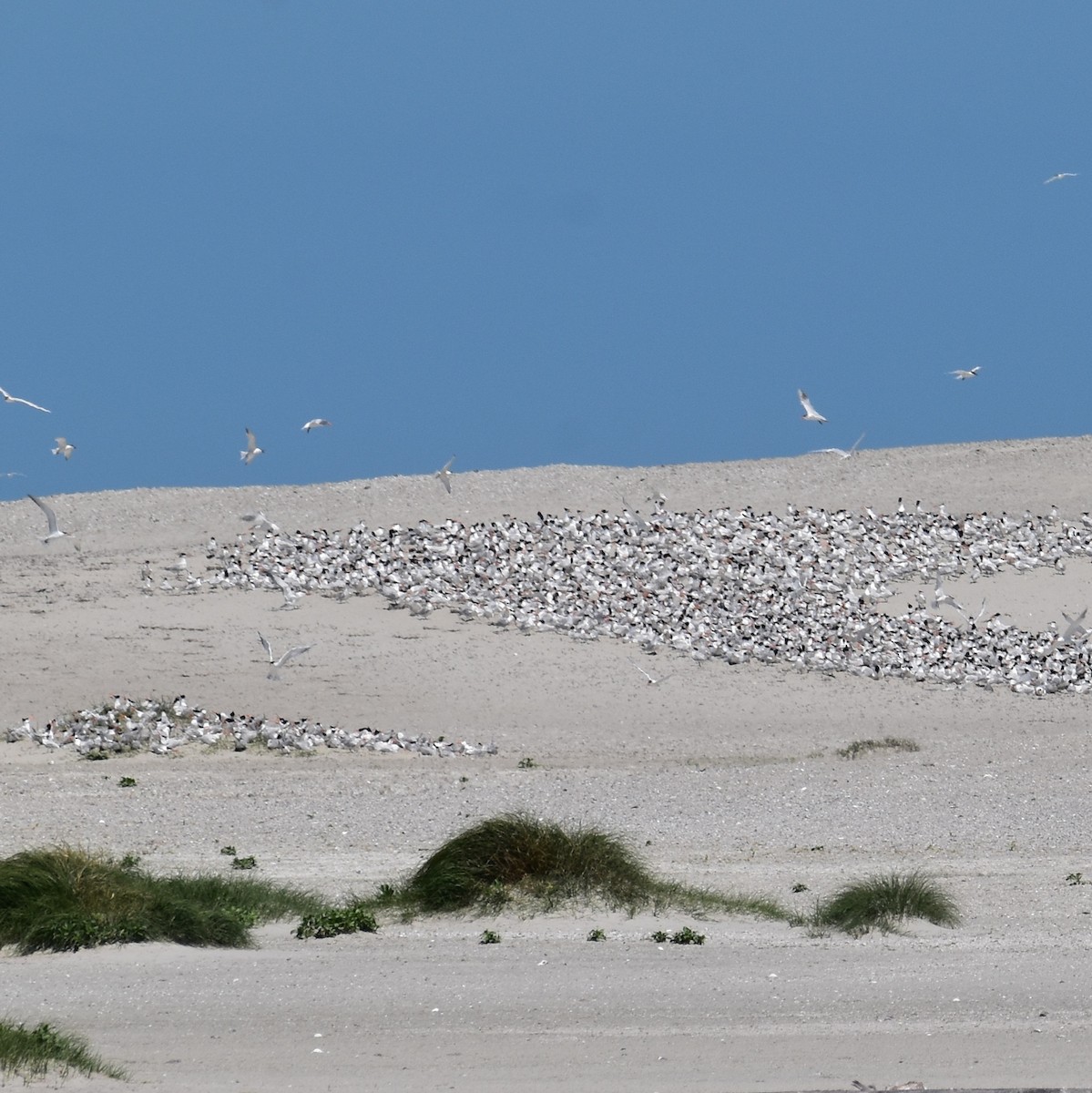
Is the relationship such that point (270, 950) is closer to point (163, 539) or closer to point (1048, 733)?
→ point (1048, 733)

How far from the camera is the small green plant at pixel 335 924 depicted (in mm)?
12133

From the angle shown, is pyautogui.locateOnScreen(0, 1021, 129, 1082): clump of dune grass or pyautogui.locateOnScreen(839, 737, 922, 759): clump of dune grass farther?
pyautogui.locateOnScreen(839, 737, 922, 759): clump of dune grass

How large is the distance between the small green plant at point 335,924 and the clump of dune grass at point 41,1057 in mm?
2985

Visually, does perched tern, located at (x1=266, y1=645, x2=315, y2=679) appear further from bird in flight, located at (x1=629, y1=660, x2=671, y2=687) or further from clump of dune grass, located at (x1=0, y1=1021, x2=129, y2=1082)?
clump of dune grass, located at (x1=0, y1=1021, x2=129, y2=1082)

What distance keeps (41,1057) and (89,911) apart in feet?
9.65

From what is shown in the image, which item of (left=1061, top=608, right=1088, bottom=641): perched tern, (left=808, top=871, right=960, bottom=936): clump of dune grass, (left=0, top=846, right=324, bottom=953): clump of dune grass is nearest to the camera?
(left=0, top=846, right=324, bottom=953): clump of dune grass

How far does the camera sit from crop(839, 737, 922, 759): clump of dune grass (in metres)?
22.1

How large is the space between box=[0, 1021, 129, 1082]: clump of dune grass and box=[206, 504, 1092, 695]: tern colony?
17624 millimetres

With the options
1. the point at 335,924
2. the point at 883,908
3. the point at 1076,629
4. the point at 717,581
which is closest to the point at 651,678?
the point at 717,581

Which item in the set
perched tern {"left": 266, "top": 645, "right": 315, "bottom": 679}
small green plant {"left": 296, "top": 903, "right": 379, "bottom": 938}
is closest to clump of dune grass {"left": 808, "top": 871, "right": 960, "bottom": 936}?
small green plant {"left": 296, "top": 903, "right": 379, "bottom": 938}

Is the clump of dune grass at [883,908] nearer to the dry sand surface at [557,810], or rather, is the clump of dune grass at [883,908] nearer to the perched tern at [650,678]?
the dry sand surface at [557,810]

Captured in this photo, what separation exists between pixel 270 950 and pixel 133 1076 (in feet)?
8.43

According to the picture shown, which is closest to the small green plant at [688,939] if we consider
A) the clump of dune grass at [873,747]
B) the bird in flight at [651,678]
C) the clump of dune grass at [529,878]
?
the clump of dune grass at [529,878]

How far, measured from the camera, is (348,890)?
13.8 meters
